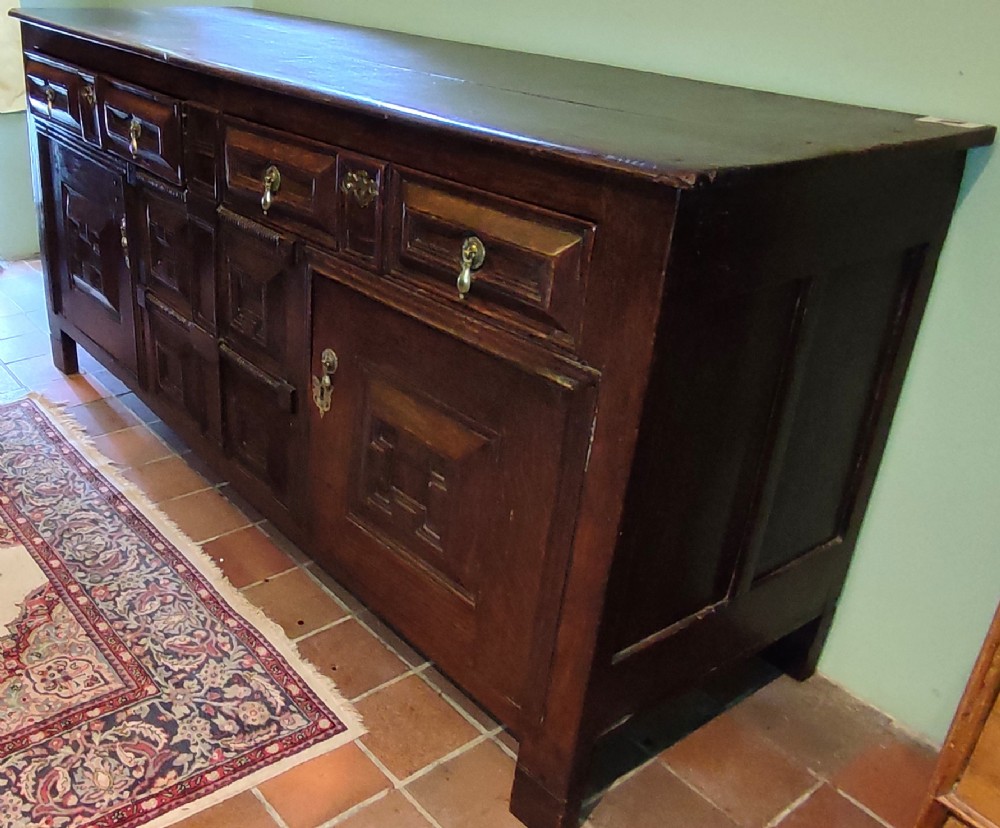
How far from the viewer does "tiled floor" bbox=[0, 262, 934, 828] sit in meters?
1.24

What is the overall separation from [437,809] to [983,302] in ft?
3.19

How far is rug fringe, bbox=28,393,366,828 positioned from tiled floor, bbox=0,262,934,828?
17 millimetres

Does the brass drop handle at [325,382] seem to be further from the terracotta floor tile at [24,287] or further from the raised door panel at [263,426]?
the terracotta floor tile at [24,287]

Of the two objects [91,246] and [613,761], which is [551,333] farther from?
[91,246]

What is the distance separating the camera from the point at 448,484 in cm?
120

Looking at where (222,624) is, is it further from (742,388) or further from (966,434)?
(966,434)

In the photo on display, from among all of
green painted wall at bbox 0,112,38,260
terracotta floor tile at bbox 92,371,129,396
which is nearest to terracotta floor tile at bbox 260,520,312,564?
terracotta floor tile at bbox 92,371,129,396

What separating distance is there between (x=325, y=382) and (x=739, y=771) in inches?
32.3

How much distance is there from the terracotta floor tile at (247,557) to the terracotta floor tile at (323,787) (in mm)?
444

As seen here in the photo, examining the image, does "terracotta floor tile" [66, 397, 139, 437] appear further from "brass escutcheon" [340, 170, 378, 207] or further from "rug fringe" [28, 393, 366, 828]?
"brass escutcheon" [340, 170, 378, 207]

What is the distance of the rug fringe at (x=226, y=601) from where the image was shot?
49.2 inches

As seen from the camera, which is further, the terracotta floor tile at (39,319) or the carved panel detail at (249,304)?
the terracotta floor tile at (39,319)

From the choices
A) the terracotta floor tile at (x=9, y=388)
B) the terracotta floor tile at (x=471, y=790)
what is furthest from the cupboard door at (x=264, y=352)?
the terracotta floor tile at (x=9, y=388)

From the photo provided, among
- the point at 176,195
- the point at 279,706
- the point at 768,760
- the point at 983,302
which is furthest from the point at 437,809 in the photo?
the point at 176,195
